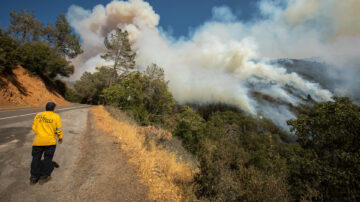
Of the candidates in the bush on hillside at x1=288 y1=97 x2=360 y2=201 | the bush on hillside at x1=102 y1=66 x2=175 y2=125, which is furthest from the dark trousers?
the bush on hillside at x1=102 y1=66 x2=175 y2=125

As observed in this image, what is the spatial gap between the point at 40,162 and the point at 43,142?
48 centimetres

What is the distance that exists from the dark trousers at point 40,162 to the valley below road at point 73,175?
224 mm

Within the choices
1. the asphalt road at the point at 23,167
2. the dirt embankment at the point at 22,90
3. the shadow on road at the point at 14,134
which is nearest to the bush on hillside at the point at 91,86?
the dirt embankment at the point at 22,90

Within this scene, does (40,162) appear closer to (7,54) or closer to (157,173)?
(157,173)

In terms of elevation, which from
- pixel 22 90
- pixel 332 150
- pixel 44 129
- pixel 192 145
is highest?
pixel 22 90

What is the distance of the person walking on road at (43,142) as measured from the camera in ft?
10.8

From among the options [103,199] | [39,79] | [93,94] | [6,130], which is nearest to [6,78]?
[39,79]

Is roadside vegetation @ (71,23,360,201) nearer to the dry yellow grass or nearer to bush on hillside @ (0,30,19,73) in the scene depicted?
the dry yellow grass

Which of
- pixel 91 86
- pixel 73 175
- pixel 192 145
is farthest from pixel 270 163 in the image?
pixel 91 86

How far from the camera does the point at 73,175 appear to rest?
13.0 ft

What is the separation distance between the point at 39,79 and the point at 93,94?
2300cm

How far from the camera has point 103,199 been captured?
3207 millimetres

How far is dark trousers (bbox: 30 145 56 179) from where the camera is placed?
3.29 m

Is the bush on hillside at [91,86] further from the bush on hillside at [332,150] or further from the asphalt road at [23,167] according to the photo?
the bush on hillside at [332,150]
